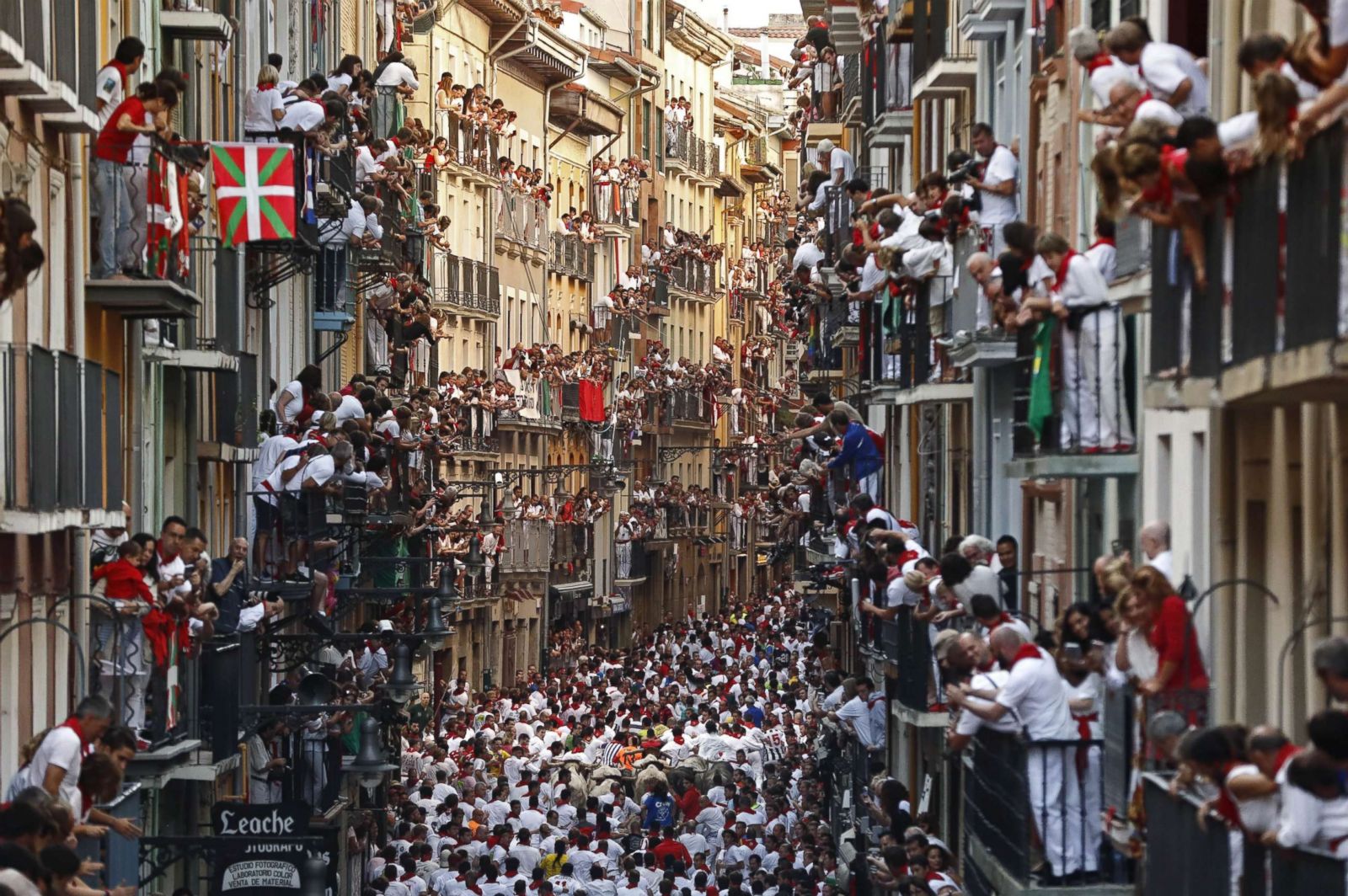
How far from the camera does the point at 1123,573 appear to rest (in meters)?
18.2

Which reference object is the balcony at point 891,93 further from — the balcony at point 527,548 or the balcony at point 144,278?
the balcony at point 527,548

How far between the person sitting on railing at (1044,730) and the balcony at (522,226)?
53.2 meters

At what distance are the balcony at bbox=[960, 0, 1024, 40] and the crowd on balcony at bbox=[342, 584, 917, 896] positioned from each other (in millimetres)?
7154

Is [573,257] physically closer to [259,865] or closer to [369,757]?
[369,757]

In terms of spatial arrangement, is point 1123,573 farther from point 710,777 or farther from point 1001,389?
point 710,777

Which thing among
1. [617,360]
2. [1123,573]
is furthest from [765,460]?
[1123,573]

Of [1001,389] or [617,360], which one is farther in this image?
[617,360]

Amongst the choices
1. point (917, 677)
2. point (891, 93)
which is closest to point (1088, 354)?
point (917, 677)

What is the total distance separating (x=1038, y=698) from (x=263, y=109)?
15188mm

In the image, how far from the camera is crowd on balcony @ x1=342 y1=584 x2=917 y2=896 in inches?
1379

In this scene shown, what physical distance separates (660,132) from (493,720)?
52916 millimetres

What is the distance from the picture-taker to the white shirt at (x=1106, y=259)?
22.0m

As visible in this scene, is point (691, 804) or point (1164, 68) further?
point (691, 804)

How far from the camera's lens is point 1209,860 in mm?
15867
